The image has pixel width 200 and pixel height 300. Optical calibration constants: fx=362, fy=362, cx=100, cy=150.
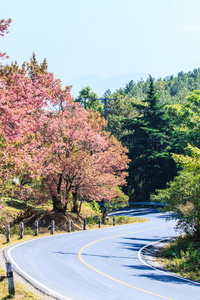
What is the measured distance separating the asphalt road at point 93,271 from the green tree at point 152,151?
33.1 meters

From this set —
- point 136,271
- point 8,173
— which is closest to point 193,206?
point 136,271

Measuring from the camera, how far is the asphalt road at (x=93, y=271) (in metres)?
10.7

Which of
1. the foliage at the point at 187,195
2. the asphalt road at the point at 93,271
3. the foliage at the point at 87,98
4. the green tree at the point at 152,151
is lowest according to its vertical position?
the asphalt road at the point at 93,271

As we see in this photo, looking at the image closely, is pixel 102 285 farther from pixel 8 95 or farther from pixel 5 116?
pixel 8 95

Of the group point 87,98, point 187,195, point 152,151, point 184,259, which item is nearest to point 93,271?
point 184,259

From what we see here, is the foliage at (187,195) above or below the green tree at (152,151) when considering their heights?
below

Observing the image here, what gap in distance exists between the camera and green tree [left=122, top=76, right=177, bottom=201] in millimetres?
54688

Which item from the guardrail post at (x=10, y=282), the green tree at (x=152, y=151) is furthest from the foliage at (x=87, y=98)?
the guardrail post at (x=10, y=282)

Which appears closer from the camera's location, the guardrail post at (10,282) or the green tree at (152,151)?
the guardrail post at (10,282)

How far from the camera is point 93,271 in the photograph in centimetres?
1353

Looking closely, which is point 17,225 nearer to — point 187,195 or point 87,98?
point 187,195

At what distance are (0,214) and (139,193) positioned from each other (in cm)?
3492

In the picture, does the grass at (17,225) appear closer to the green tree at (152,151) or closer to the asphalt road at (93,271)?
the asphalt road at (93,271)

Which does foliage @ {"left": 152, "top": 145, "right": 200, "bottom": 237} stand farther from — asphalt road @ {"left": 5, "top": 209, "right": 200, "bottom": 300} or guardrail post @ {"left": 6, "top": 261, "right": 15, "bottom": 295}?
guardrail post @ {"left": 6, "top": 261, "right": 15, "bottom": 295}
